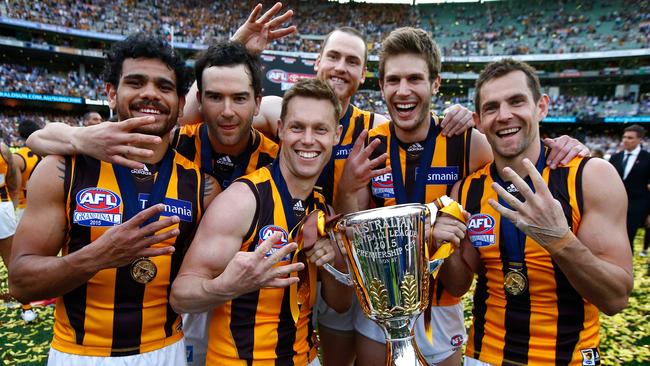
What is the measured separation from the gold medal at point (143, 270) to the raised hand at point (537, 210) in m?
1.72

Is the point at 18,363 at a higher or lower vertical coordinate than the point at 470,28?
lower

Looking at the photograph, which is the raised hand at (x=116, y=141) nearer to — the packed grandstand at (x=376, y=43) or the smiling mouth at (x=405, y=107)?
the smiling mouth at (x=405, y=107)

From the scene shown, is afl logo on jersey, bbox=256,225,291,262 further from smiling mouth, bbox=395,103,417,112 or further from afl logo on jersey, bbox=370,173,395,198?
smiling mouth, bbox=395,103,417,112

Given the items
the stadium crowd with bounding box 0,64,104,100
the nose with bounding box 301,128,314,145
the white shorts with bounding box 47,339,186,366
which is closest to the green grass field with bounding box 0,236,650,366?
the white shorts with bounding box 47,339,186,366

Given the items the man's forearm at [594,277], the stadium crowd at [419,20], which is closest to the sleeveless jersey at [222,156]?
the man's forearm at [594,277]

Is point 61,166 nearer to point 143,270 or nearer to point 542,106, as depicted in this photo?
point 143,270

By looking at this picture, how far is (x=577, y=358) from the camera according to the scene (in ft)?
7.18

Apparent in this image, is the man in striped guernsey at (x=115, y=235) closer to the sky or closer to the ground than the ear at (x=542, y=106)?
closer to the ground

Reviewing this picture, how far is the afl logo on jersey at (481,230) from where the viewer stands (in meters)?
2.35

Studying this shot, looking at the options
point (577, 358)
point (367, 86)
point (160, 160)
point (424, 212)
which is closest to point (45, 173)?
point (160, 160)

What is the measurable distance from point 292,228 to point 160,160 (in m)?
0.86

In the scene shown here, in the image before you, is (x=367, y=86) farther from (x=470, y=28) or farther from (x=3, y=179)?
(x=3, y=179)

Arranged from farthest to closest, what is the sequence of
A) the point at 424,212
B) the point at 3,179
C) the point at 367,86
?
the point at 367,86, the point at 3,179, the point at 424,212

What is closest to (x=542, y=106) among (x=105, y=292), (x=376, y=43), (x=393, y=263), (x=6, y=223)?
(x=393, y=263)
